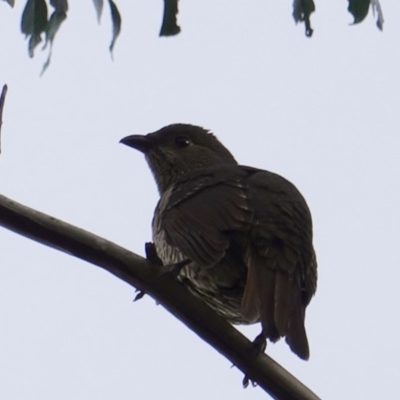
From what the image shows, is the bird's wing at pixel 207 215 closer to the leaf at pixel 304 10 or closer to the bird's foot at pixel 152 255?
the bird's foot at pixel 152 255

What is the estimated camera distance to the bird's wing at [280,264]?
3.75 meters

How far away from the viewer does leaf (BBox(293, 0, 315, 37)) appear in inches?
145

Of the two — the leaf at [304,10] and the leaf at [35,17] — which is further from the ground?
the leaf at [304,10]

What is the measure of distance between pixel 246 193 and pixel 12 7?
1589mm

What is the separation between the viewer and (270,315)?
378 cm

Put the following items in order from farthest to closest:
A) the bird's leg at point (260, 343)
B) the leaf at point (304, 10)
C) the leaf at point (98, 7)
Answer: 1. the leaf at point (304, 10)
2. the leaf at point (98, 7)
3. the bird's leg at point (260, 343)

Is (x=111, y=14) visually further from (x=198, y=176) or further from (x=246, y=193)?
(x=198, y=176)

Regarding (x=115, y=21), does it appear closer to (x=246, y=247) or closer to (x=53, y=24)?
(x=53, y=24)

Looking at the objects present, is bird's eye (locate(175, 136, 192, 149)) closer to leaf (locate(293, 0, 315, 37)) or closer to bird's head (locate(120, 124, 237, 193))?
bird's head (locate(120, 124, 237, 193))

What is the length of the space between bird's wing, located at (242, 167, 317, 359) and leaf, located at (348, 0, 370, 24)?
1.16 m

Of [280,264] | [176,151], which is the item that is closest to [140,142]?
[176,151]

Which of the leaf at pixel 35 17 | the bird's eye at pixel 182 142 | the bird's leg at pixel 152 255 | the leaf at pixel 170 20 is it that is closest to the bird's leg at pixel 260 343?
the bird's leg at pixel 152 255

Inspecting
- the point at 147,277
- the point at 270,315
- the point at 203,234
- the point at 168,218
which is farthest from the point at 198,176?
the point at 147,277

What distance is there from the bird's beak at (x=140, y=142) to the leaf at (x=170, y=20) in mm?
2709
